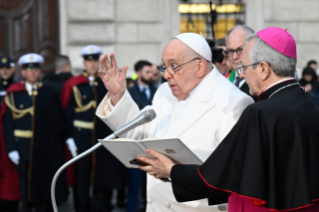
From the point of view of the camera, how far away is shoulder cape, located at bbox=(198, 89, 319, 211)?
215 centimetres

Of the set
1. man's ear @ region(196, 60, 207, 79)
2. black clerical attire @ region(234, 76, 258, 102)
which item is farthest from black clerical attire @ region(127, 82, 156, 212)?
man's ear @ region(196, 60, 207, 79)

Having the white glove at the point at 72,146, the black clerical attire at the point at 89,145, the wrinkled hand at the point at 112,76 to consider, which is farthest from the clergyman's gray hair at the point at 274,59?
the white glove at the point at 72,146

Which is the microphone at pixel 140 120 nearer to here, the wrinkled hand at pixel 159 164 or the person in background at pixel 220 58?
→ the wrinkled hand at pixel 159 164

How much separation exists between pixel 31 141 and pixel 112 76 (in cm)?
359

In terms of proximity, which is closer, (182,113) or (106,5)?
(182,113)

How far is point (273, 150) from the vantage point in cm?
216

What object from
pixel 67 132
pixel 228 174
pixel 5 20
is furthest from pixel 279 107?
pixel 5 20

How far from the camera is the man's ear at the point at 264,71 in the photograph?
2363 mm

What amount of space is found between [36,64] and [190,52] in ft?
13.6

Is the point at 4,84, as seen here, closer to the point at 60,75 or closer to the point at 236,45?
the point at 60,75

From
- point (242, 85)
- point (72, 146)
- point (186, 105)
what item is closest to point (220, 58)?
point (242, 85)

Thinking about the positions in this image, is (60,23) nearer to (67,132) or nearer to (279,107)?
(67,132)

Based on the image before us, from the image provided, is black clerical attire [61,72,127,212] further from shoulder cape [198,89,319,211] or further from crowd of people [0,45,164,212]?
shoulder cape [198,89,319,211]

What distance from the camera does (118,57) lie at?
9352 millimetres
